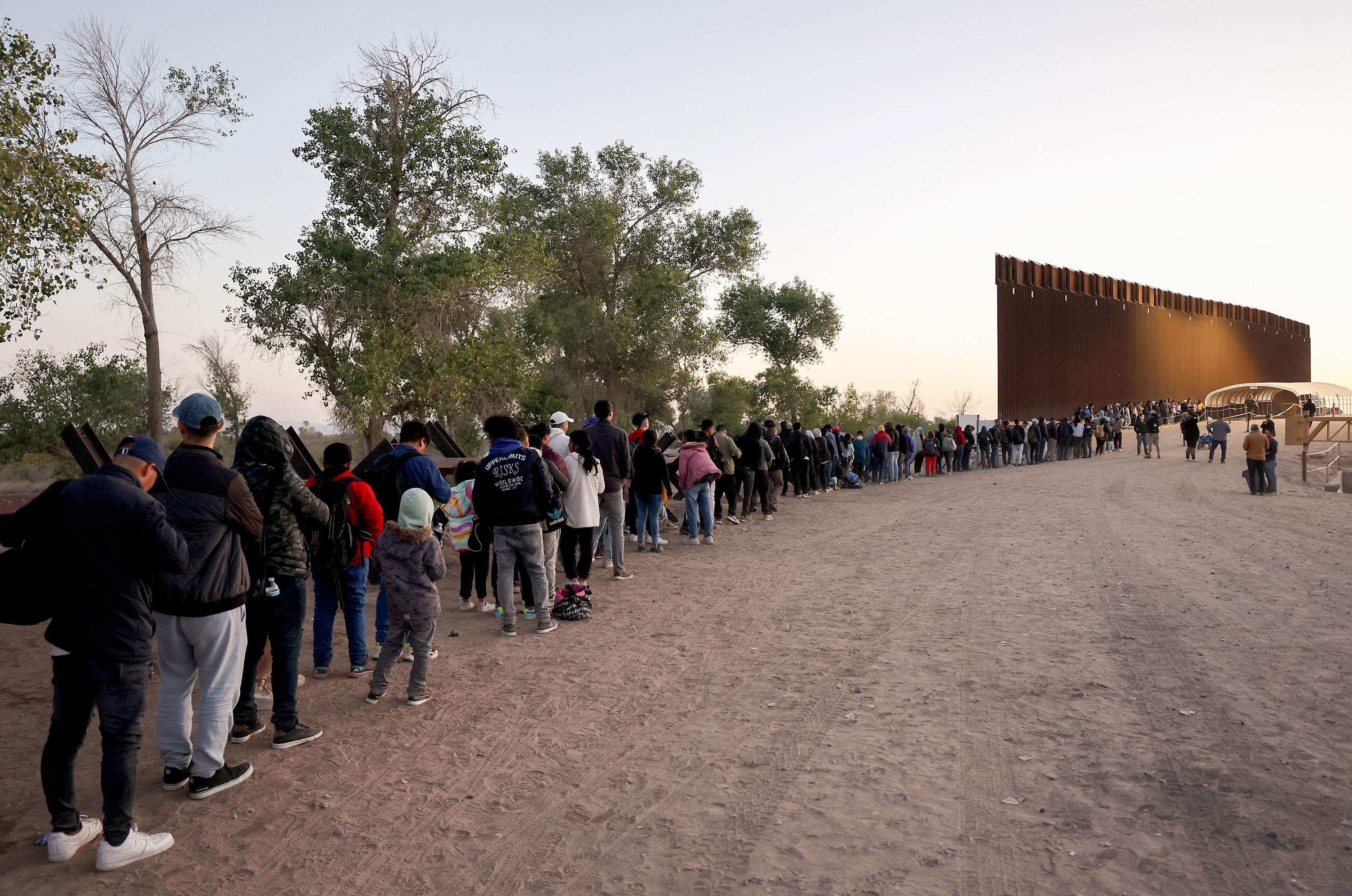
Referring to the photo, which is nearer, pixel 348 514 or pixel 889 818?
pixel 889 818

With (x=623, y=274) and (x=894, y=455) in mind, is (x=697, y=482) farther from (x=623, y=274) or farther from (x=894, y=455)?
(x=623, y=274)

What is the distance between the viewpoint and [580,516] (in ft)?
29.4

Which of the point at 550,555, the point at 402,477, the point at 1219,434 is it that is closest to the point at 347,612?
the point at 402,477

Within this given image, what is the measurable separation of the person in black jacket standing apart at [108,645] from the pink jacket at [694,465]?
9459 millimetres

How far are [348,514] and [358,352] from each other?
1349cm

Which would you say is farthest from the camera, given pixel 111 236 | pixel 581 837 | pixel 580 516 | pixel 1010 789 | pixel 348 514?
pixel 111 236

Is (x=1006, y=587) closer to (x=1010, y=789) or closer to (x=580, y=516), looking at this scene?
(x=580, y=516)

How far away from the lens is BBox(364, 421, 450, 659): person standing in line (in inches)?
264

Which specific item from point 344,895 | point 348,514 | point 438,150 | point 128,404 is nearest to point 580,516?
point 348,514

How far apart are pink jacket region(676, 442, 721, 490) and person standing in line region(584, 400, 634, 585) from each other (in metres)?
2.82

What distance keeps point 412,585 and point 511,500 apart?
1.56m

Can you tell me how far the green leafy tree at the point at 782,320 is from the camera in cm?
5034

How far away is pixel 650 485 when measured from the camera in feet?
38.8

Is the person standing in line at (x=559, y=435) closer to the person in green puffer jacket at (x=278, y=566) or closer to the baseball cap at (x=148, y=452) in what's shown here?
the person in green puffer jacket at (x=278, y=566)
